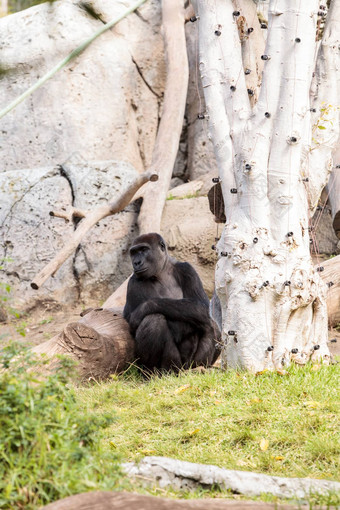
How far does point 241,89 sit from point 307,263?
157cm

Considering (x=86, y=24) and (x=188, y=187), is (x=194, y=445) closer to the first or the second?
(x=188, y=187)

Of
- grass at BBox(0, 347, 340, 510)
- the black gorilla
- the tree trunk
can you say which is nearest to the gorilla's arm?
the black gorilla

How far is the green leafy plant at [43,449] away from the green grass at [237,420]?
0.61 meters

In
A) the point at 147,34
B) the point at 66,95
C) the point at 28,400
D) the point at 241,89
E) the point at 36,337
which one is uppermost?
the point at 147,34

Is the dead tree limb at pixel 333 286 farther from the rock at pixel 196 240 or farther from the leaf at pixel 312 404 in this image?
the leaf at pixel 312 404

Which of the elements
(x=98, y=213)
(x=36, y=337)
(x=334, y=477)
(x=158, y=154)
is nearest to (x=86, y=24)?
(x=158, y=154)

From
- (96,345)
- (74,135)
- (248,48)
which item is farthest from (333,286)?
(74,135)

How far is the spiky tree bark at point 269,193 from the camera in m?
5.02

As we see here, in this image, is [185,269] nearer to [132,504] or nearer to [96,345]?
[96,345]

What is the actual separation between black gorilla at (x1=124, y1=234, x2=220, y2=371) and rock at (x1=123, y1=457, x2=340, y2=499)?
2.81m

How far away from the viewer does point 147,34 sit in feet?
38.9

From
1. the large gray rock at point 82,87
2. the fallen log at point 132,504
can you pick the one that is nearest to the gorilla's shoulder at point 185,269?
the fallen log at point 132,504

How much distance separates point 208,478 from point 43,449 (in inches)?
35.1

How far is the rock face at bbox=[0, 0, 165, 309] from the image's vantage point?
9.38 m
